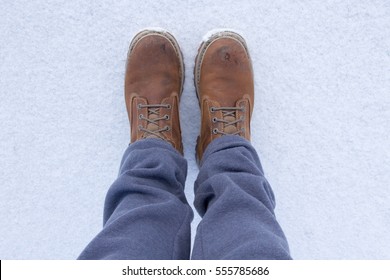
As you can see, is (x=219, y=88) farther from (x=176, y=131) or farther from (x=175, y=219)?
(x=175, y=219)

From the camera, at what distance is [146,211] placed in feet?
1.95

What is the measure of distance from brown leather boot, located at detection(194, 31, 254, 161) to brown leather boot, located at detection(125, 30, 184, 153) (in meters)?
0.06

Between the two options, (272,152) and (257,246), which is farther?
(272,152)

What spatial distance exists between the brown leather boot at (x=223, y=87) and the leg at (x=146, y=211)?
0.13m

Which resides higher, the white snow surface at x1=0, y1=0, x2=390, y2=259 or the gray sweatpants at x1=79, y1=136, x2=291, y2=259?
the white snow surface at x1=0, y1=0, x2=390, y2=259

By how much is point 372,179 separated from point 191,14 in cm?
63

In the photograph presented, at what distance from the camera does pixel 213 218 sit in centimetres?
61

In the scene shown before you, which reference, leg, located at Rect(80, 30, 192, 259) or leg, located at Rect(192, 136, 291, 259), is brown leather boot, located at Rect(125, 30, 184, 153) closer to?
leg, located at Rect(80, 30, 192, 259)

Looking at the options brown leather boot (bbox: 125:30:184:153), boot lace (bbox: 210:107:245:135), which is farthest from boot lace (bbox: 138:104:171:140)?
boot lace (bbox: 210:107:245:135)

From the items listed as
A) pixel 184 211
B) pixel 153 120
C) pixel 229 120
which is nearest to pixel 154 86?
pixel 153 120

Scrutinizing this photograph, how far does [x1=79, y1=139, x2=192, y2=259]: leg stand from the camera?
556 millimetres

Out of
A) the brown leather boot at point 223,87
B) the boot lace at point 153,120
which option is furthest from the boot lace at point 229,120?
the boot lace at point 153,120

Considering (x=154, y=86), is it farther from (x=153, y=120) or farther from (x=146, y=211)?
(x=146, y=211)
